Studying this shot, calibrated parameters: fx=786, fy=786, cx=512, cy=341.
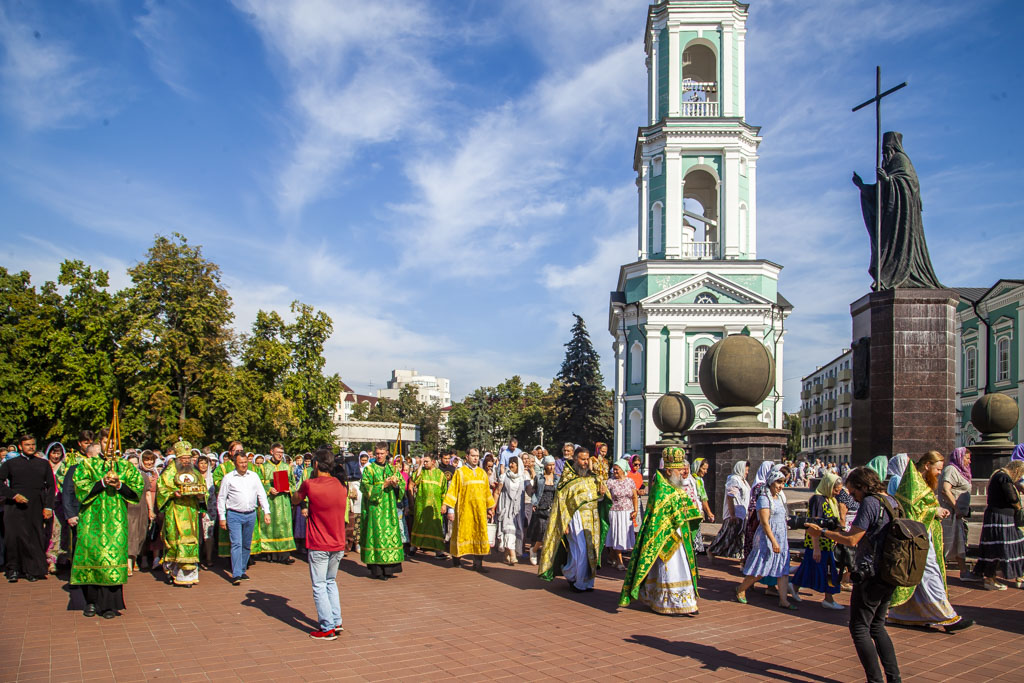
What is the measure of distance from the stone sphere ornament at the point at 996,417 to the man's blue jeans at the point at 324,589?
1381cm

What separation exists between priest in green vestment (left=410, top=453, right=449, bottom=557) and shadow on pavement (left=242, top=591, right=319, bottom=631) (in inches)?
139

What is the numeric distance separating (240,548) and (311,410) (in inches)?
1075

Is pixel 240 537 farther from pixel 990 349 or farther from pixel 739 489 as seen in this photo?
pixel 990 349

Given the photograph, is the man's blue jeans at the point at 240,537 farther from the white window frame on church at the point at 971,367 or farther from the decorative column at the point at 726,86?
the white window frame on church at the point at 971,367

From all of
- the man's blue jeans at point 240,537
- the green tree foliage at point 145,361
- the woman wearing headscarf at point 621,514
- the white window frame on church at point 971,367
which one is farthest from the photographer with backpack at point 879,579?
the white window frame on church at point 971,367

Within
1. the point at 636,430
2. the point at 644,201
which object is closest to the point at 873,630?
the point at 636,430

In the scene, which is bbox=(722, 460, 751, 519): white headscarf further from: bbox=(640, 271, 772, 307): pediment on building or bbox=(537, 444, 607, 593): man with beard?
bbox=(640, 271, 772, 307): pediment on building

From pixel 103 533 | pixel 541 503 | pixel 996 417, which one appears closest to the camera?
pixel 103 533

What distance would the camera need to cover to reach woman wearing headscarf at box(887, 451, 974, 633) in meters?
7.11

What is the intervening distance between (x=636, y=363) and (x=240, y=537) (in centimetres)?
3868

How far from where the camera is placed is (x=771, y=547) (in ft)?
27.5

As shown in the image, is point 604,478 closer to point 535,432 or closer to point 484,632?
point 484,632

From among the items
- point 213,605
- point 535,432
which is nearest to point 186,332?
point 213,605

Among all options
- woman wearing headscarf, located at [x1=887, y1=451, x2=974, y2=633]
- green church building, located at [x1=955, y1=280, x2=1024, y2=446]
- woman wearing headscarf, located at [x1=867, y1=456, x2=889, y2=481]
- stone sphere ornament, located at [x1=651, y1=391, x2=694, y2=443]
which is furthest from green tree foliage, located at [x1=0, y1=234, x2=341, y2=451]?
green church building, located at [x1=955, y1=280, x2=1024, y2=446]
